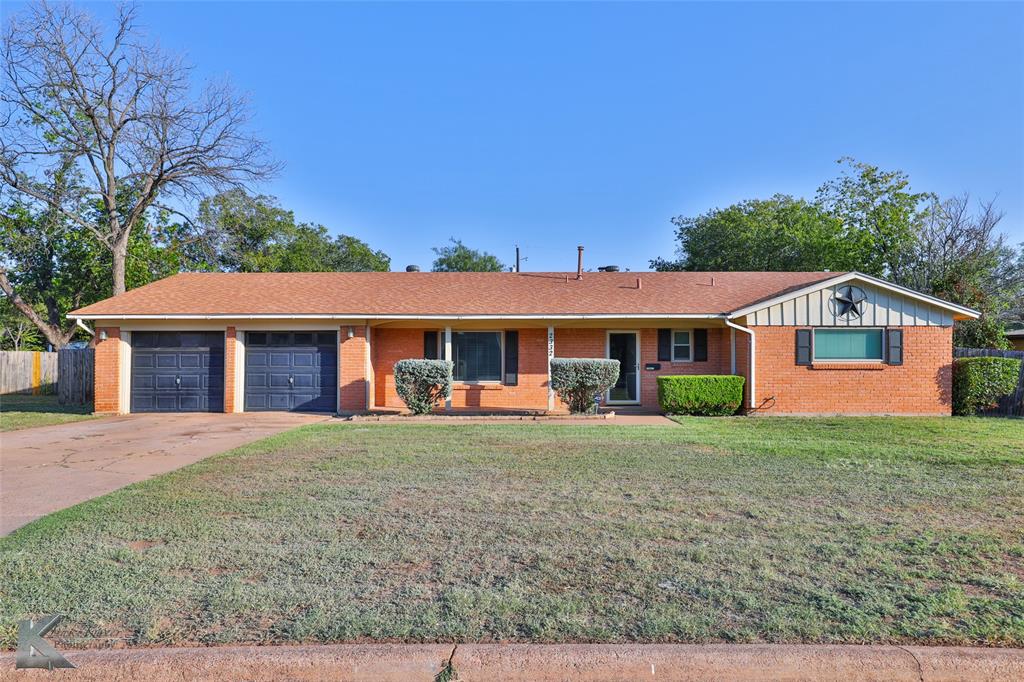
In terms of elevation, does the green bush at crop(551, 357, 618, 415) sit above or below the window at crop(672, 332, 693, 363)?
below

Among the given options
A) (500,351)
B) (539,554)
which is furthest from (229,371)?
(539,554)

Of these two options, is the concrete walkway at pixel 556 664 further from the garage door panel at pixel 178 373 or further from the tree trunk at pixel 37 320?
the tree trunk at pixel 37 320

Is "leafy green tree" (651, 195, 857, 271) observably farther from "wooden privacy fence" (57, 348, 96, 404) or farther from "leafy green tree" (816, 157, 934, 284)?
"wooden privacy fence" (57, 348, 96, 404)

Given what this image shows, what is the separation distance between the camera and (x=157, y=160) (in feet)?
82.7

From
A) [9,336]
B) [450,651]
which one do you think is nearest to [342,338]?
[450,651]

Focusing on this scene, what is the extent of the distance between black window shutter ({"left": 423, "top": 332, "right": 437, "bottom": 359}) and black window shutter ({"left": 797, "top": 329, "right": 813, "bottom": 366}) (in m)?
8.87

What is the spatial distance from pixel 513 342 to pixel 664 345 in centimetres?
395

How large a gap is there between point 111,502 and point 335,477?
2232 mm

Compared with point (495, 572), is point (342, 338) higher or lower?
higher

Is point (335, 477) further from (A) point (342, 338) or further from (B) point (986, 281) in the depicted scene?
(B) point (986, 281)

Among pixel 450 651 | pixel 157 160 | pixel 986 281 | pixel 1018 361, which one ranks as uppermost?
pixel 157 160

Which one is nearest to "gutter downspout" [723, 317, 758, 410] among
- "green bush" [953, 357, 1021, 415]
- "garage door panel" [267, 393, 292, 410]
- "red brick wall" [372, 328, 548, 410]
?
"green bush" [953, 357, 1021, 415]

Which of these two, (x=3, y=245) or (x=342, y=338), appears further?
(x=3, y=245)

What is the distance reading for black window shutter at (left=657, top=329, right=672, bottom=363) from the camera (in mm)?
17000
